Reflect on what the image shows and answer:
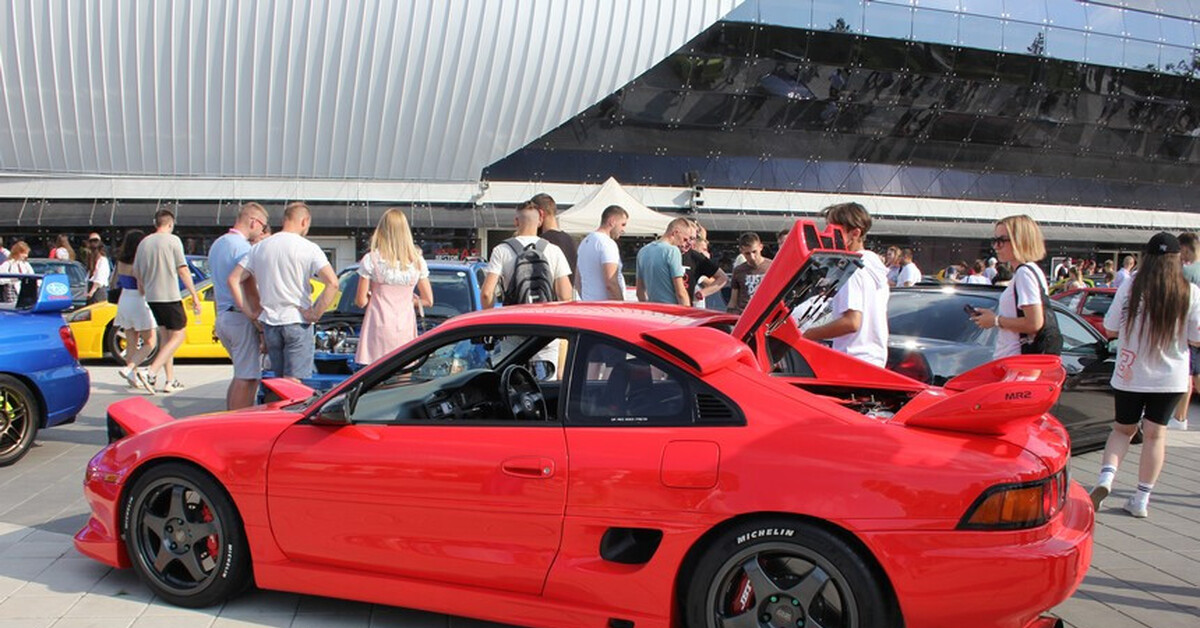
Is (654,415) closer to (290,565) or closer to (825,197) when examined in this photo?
(290,565)

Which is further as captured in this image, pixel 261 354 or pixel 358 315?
pixel 358 315

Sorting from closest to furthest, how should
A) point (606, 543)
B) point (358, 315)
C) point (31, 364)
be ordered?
point (606, 543), point (31, 364), point (358, 315)

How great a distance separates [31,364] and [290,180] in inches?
929

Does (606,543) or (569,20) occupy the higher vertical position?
(569,20)

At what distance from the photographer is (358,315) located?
770 centimetres

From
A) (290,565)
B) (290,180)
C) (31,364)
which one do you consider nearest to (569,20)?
(290,180)

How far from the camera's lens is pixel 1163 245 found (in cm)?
494

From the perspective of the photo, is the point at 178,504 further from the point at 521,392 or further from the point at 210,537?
the point at 521,392

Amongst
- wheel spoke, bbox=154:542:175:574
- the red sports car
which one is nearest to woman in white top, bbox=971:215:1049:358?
the red sports car

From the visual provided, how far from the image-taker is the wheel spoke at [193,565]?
3596 mm

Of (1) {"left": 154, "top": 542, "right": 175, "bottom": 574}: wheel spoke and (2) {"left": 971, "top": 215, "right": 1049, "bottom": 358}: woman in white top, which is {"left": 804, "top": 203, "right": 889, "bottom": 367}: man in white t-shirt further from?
(1) {"left": 154, "top": 542, "right": 175, "bottom": 574}: wheel spoke

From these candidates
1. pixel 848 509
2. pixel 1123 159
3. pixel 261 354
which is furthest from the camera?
pixel 1123 159

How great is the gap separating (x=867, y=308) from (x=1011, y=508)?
213cm

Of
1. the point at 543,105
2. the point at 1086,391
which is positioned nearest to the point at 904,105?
the point at 543,105
